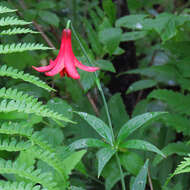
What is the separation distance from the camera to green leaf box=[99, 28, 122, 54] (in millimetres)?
1930

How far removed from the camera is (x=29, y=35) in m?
1.98

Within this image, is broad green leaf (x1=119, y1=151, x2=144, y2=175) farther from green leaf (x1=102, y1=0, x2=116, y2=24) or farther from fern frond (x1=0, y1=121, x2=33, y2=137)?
green leaf (x1=102, y1=0, x2=116, y2=24)

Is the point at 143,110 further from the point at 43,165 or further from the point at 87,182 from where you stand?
the point at 43,165

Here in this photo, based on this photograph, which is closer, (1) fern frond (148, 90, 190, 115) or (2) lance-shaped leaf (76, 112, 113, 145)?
(2) lance-shaped leaf (76, 112, 113, 145)

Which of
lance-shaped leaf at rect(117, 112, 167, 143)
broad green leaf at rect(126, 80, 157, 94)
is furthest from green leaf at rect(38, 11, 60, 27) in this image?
lance-shaped leaf at rect(117, 112, 167, 143)

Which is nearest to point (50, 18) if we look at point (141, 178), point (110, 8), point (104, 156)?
point (110, 8)

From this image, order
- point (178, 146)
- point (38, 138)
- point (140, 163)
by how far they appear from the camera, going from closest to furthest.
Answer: point (38, 138), point (140, 163), point (178, 146)

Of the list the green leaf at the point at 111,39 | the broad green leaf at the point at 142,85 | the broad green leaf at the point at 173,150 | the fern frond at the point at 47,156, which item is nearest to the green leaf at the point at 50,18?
the green leaf at the point at 111,39

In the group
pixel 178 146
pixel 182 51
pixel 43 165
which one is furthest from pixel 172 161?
pixel 43 165

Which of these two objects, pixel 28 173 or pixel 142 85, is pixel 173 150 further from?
pixel 28 173

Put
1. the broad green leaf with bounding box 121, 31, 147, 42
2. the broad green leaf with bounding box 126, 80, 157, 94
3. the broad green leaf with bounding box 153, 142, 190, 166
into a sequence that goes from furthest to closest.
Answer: the broad green leaf with bounding box 126, 80, 157, 94 < the broad green leaf with bounding box 121, 31, 147, 42 < the broad green leaf with bounding box 153, 142, 190, 166

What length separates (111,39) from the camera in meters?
1.95

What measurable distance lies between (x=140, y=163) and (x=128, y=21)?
1.01m

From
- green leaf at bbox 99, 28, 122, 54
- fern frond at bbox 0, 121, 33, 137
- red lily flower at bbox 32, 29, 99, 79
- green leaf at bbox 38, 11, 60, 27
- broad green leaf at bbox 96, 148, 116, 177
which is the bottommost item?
broad green leaf at bbox 96, 148, 116, 177
